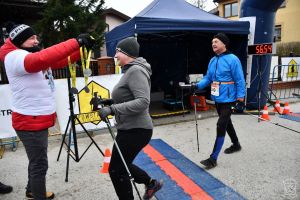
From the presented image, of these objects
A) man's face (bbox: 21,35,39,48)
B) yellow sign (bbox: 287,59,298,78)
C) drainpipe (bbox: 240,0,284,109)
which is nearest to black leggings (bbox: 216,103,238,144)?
man's face (bbox: 21,35,39,48)

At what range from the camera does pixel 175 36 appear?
982 centimetres

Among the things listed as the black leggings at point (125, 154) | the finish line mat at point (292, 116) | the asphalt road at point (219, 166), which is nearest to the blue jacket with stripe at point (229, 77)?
the asphalt road at point (219, 166)

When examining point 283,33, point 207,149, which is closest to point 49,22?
point 207,149

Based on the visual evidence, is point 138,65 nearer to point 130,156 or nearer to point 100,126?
point 130,156

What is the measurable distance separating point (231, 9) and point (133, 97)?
28765 mm

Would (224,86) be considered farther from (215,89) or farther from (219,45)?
(219,45)

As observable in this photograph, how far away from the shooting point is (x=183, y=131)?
6.13 metres

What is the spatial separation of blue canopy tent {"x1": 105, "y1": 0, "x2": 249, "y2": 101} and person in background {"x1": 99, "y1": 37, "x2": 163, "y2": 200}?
3725 millimetres

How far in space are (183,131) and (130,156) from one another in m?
3.62

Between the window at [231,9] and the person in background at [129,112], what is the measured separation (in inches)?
1115

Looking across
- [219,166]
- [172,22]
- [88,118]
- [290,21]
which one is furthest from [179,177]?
[290,21]

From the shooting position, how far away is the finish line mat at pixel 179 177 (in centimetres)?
336

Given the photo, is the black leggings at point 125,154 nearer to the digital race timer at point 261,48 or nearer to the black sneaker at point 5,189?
the black sneaker at point 5,189

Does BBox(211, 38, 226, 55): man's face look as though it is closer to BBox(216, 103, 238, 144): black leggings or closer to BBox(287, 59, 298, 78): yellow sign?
BBox(216, 103, 238, 144): black leggings
